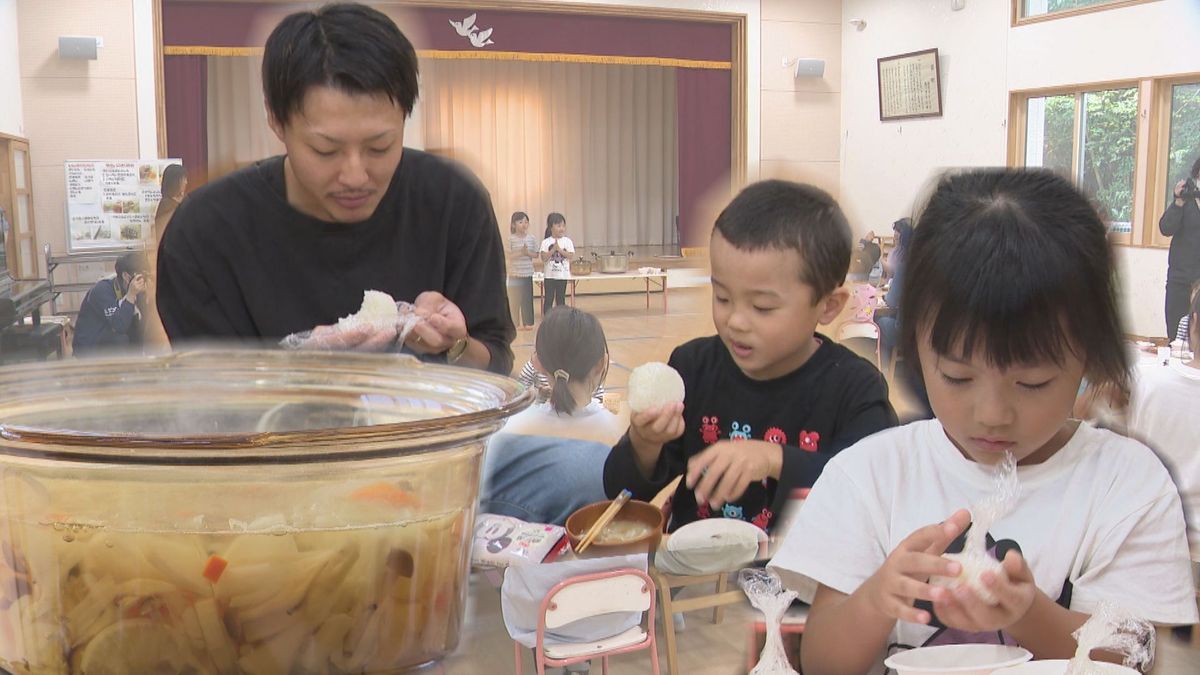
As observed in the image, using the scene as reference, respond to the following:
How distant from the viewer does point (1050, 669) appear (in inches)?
17.3

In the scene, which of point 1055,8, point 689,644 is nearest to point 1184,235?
point 1055,8

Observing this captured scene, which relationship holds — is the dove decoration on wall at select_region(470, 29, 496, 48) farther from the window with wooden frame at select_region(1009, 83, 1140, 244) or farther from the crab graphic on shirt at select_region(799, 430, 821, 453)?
the crab graphic on shirt at select_region(799, 430, 821, 453)

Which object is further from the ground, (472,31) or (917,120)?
(472,31)

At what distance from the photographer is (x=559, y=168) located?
8.81 meters

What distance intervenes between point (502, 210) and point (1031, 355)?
26.9 ft

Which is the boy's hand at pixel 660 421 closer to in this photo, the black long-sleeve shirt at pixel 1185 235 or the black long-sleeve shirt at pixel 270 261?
the black long-sleeve shirt at pixel 270 261

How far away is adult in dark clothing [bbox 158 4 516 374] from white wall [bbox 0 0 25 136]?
507cm

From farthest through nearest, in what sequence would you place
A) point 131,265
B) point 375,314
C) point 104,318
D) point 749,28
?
1. point 749,28
2. point 131,265
3. point 104,318
4. point 375,314

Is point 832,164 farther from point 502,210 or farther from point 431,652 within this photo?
point 431,652

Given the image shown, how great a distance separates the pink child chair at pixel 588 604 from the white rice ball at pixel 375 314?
546mm

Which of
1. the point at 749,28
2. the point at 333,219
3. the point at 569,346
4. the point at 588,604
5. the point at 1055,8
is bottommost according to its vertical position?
the point at 588,604

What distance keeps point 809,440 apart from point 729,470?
18 cm

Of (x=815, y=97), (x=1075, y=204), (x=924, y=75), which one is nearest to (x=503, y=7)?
(x=815, y=97)

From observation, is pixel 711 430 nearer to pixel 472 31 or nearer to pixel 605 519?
pixel 605 519
